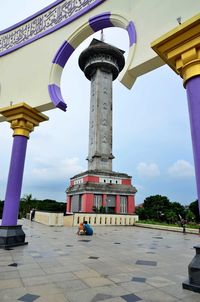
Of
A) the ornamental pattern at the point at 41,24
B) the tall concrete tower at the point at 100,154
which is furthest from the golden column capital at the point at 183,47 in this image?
the tall concrete tower at the point at 100,154

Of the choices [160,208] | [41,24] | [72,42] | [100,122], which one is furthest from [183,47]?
[160,208]

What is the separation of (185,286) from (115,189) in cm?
2625

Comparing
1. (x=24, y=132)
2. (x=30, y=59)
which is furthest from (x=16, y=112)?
(x=30, y=59)

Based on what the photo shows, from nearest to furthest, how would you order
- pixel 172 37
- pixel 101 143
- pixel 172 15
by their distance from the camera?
pixel 172 37 → pixel 172 15 → pixel 101 143

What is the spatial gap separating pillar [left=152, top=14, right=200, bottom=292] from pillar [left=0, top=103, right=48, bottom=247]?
436cm

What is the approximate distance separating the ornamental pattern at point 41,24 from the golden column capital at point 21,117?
7.89 ft

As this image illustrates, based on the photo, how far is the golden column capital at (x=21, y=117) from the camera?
7.01m

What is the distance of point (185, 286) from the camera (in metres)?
3.35

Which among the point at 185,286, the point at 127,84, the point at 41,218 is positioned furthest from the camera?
the point at 41,218

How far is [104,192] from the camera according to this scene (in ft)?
94.2

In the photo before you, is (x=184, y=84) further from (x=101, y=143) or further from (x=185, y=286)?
(x=101, y=143)

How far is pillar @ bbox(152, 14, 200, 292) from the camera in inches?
147

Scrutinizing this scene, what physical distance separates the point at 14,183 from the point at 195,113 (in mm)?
5390

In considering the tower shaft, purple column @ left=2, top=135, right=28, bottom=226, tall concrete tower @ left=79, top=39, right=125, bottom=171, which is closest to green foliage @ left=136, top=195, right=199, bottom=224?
the tower shaft
